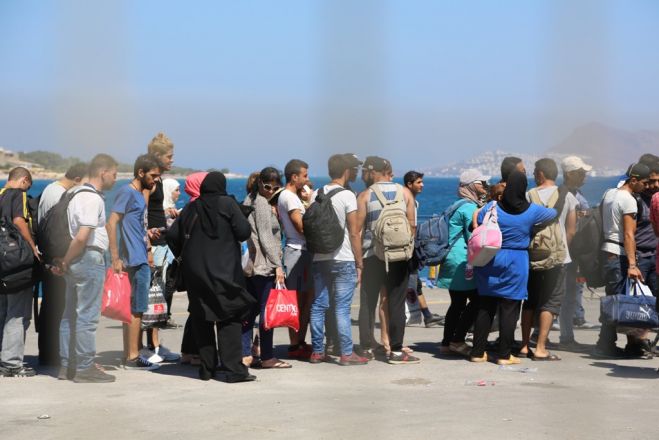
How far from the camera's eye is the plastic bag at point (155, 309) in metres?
7.50

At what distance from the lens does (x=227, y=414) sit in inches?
226

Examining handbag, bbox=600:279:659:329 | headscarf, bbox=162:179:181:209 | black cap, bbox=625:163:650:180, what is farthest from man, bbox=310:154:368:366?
headscarf, bbox=162:179:181:209

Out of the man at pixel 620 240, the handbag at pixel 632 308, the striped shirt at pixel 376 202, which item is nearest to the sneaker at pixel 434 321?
the man at pixel 620 240

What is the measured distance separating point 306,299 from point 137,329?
144 centimetres

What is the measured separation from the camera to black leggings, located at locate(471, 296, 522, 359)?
7559mm

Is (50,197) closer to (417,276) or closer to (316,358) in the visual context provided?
(316,358)

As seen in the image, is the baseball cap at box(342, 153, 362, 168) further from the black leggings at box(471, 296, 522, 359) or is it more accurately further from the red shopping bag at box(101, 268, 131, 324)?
the black leggings at box(471, 296, 522, 359)

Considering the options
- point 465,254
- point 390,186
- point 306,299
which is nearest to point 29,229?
point 306,299

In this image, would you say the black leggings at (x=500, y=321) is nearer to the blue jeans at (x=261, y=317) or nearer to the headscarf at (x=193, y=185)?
the blue jeans at (x=261, y=317)

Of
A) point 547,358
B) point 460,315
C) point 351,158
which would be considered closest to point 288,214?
point 460,315

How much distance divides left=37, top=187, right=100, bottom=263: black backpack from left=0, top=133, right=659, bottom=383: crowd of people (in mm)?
15

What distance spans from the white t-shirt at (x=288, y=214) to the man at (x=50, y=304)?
1677mm

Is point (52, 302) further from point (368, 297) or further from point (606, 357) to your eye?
point (606, 357)

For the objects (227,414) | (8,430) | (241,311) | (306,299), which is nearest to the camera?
(8,430)
